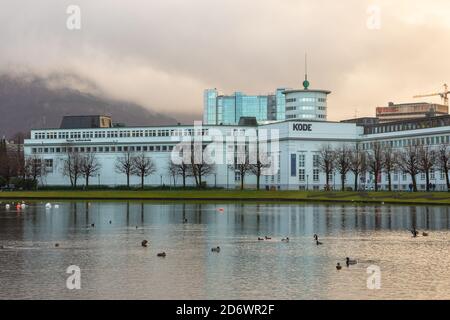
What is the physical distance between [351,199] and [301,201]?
24.6 ft

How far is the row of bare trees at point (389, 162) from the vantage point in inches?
5551

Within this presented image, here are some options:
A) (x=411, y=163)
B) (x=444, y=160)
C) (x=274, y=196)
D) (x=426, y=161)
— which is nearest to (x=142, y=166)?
(x=274, y=196)

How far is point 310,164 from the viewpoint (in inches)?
7470

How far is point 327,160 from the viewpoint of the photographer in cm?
16588

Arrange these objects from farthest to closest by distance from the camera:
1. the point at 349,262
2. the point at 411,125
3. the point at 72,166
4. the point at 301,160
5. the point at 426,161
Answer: the point at 72,166 → the point at 301,160 → the point at 411,125 → the point at 426,161 → the point at 349,262

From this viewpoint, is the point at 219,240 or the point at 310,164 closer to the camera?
the point at 219,240

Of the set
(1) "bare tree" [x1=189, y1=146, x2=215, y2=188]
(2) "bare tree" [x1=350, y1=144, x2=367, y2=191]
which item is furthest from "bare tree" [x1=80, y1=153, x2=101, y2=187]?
(2) "bare tree" [x1=350, y1=144, x2=367, y2=191]

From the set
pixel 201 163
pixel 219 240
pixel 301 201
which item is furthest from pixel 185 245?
pixel 201 163

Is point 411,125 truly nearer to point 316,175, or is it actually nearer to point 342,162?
point 316,175

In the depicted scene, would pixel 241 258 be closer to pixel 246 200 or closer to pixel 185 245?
pixel 185 245

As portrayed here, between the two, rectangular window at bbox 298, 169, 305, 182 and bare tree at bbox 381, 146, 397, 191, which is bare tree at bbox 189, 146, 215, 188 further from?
bare tree at bbox 381, 146, 397, 191

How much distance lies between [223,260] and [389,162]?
116018 mm

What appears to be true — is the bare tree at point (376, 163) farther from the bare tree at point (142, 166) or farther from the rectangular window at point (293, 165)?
the bare tree at point (142, 166)

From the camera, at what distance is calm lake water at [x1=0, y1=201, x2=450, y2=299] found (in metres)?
29.6
